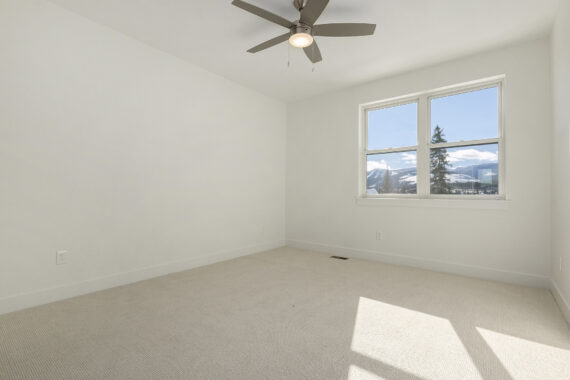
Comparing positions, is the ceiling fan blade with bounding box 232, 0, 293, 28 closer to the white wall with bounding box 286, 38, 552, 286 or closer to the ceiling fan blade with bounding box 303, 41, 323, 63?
the ceiling fan blade with bounding box 303, 41, 323, 63

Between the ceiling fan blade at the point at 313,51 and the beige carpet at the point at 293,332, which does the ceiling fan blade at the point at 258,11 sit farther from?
the beige carpet at the point at 293,332

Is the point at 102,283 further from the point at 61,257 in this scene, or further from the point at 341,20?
the point at 341,20

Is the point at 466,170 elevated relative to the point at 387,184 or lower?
elevated

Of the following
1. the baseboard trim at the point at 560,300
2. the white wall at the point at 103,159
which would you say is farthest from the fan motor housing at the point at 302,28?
the baseboard trim at the point at 560,300

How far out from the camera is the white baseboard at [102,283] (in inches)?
89.0

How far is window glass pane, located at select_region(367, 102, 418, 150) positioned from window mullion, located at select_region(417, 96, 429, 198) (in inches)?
3.4

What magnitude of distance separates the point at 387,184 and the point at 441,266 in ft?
4.18

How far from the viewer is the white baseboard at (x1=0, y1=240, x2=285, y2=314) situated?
2.26 metres

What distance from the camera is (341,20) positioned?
104 inches

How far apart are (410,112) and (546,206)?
1.86m

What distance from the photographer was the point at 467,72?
3285 mm

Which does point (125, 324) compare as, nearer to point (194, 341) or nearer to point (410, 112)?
point (194, 341)

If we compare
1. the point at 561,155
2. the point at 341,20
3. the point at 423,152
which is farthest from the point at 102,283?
the point at 561,155

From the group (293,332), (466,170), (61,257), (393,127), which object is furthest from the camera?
(393,127)
